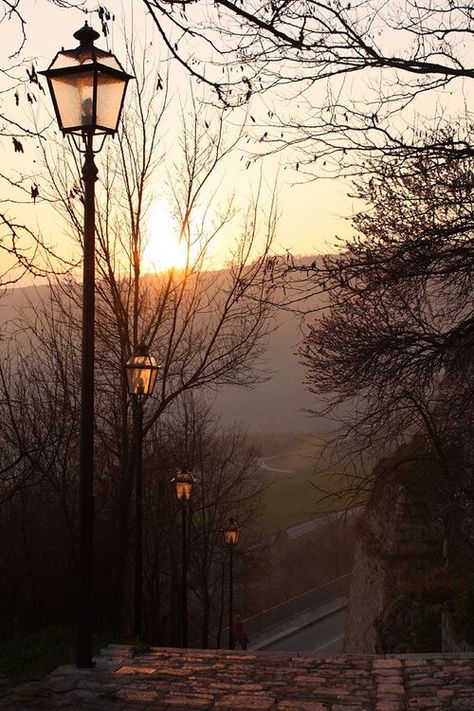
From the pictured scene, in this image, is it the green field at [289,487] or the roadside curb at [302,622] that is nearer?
the roadside curb at [302,622]

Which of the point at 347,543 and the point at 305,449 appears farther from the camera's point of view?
the point at 305,449

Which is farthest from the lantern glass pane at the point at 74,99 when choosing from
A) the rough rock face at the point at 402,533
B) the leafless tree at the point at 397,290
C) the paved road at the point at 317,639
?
the paved road at the point at 317,639

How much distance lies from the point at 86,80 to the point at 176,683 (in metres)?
3.99

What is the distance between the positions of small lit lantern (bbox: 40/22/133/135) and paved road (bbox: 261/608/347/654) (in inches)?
945

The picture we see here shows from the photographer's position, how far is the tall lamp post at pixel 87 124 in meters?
5.53

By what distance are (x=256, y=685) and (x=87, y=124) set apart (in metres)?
3.84

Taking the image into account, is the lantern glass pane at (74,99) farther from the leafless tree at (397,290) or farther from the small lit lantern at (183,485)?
the small lit lantern at (183,485)

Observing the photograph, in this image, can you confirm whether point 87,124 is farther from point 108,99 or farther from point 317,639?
point 317,639

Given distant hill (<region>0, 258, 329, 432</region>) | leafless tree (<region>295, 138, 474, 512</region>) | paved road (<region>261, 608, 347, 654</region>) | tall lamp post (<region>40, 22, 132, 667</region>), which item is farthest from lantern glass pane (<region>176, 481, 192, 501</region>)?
distant hill (<region>0, 258, 329, 432</region>)

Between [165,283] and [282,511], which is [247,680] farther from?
[282,511]

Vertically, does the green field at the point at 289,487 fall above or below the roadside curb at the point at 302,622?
above

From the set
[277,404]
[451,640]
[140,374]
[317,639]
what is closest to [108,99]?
[140,374]

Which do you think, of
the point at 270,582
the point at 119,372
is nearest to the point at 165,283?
the point at 119,372

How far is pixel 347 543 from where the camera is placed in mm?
47844
